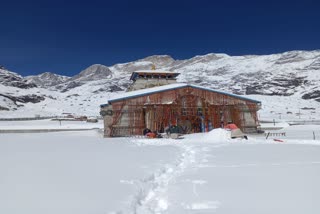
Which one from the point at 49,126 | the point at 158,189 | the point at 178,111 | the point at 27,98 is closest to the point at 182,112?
the point at 178,111

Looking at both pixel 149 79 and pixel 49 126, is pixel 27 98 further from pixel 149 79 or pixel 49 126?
pixel 149 79

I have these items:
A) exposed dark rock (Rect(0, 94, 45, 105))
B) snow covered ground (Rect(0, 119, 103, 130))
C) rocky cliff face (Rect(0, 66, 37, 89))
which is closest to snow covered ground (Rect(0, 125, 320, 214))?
snow covered ground (Rect(0, 119, 103, 130))

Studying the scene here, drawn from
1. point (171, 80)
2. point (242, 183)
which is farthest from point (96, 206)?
point (171, 80)

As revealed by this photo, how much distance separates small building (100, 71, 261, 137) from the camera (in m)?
34.0

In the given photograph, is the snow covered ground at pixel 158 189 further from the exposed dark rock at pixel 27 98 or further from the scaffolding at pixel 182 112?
the exposed dark rock at pixel 27 98

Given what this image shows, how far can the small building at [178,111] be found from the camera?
34.0 m

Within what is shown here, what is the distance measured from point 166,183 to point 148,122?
26.1 metres

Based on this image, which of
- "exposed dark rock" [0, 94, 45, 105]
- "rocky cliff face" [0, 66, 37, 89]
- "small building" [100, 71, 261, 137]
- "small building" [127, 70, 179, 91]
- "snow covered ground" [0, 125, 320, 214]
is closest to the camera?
"snow covered ground" [0, 125, 320, 214]

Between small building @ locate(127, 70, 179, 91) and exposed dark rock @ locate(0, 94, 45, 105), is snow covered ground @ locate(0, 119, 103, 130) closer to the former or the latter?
small building @ locate(127, 70, 179, 91)

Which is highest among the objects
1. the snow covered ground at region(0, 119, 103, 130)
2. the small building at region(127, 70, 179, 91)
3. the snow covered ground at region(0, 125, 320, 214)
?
the small building at region(127, 70, 179, 91)

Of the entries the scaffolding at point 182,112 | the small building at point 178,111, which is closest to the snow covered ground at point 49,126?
the small building at point 178,111

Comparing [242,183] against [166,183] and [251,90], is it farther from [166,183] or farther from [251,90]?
[251,90]

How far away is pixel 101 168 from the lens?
34.5 feet

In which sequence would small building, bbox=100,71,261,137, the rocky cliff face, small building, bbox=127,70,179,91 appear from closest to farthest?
small building, bbox=100,71,261,137 → small building, bbox=127,70,179,91 → the rocky cliff face
